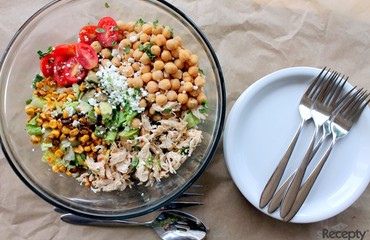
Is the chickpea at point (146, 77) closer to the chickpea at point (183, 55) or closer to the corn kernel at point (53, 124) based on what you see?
the chickpea at point (183, 55)

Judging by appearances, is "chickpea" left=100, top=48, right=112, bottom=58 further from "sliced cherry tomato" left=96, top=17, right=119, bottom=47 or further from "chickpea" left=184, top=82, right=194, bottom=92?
"chickpea" left=184, top=82, right=194, bottom=92

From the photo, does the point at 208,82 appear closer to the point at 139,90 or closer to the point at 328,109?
the point at 139,90

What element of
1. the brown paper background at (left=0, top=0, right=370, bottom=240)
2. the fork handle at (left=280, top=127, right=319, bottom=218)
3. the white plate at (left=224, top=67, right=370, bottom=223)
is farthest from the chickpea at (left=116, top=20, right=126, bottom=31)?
the fork handle at (left=280, top=127, right=319, bottom=218)

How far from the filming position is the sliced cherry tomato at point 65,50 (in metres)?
1.56

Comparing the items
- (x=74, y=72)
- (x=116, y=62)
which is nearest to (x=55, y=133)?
(x=74, y=72)

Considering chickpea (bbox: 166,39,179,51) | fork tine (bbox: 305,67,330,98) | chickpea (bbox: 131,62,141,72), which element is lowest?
fork tine (bbox: 305,67,330,98)

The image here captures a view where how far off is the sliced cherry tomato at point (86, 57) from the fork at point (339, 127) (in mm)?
938

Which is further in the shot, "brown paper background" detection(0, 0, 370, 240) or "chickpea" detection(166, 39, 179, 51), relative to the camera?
"brown paper background" detection(0, 0, 370, 240)

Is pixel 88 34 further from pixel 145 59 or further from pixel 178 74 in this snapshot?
pixel 178 74

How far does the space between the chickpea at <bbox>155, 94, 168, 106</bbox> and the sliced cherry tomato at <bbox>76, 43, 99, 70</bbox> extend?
270 mm

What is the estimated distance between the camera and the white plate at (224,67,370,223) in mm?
1635

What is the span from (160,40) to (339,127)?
2.58ft

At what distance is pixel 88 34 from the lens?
159 centimetres

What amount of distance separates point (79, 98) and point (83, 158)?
0.22 m
